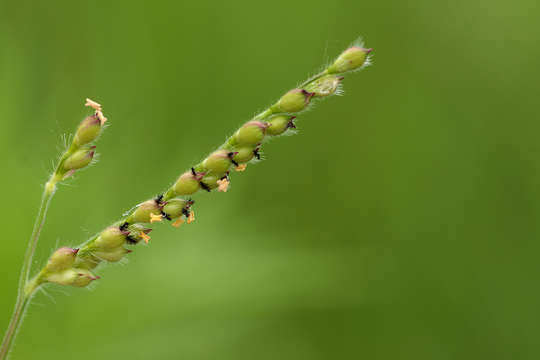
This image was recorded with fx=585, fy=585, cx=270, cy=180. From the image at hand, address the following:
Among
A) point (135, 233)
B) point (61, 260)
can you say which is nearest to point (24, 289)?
point (61, 260)

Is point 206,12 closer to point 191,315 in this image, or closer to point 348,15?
point 348,15

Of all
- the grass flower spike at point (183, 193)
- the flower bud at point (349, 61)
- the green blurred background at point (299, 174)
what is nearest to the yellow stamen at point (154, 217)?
the grass flower spike at point (183, 193)

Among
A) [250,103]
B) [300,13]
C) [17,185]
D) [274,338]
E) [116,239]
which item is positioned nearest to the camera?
[116,239]

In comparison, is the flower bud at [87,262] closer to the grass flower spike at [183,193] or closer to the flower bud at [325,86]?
the grass flower spike at [183,193]

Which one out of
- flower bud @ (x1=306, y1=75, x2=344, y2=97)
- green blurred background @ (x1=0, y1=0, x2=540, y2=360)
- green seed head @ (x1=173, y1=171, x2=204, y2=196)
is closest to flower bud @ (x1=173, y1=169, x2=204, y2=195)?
green seed head @ (x1=173, y1=171, x2=204, y2=196)

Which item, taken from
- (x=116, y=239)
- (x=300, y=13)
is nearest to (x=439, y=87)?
(x=300, y=13)

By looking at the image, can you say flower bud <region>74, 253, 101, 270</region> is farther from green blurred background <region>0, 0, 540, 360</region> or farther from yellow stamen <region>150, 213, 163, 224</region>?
green blurred background <region>0, 0, 540, 360</region>

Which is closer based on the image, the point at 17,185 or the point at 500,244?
the point at 17,185
